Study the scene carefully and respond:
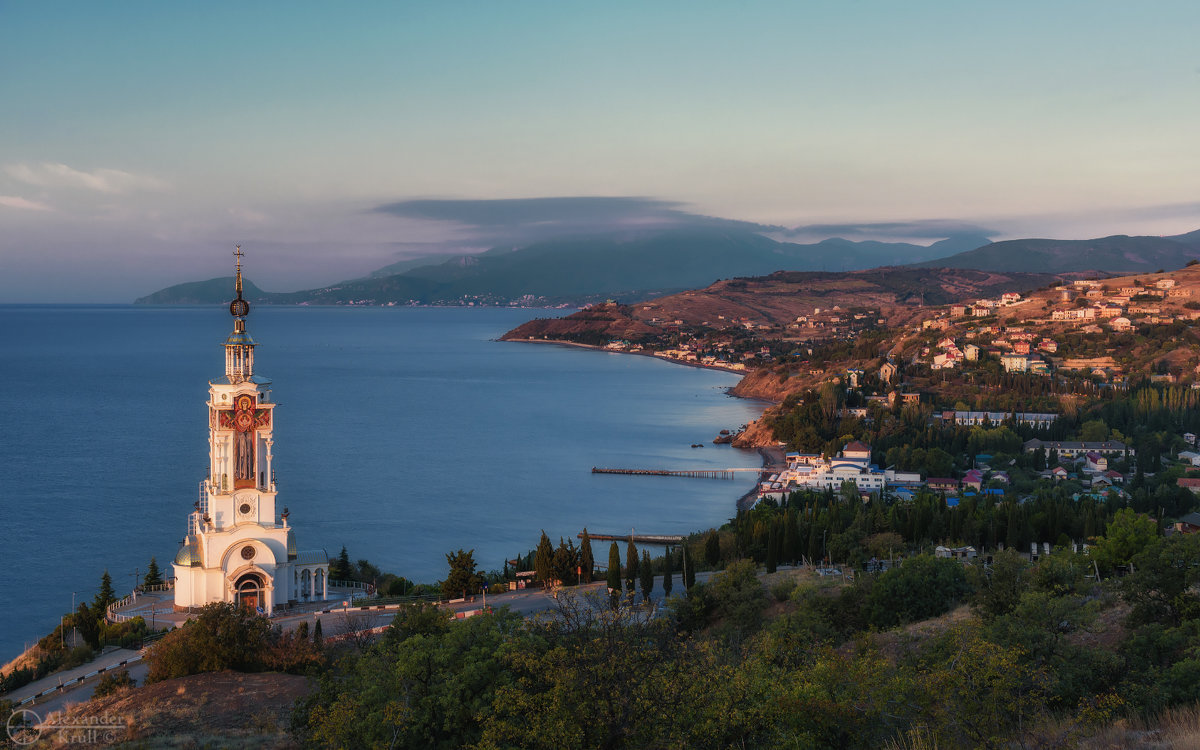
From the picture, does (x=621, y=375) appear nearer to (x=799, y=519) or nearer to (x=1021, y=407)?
(x=1021, y=407)

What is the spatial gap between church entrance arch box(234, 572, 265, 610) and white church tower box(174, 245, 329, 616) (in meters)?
0.02

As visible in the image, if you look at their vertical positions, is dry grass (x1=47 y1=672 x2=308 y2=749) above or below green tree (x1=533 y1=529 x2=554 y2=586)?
above

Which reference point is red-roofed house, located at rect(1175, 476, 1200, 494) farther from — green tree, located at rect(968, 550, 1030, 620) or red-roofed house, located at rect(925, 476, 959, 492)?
green tree, located at rect(968, 550, 1030, 620)

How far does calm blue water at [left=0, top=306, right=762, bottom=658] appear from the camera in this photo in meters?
38.4

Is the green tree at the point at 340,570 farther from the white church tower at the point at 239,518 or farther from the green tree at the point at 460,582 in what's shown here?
the green tree at the point at 460,582

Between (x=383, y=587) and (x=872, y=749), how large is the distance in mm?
20459

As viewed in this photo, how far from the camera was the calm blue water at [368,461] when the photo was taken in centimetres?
3838

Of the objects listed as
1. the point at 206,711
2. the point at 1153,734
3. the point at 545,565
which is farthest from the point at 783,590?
the point at 1153,734

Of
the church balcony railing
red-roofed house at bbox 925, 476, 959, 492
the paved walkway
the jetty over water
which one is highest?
the paved walkway

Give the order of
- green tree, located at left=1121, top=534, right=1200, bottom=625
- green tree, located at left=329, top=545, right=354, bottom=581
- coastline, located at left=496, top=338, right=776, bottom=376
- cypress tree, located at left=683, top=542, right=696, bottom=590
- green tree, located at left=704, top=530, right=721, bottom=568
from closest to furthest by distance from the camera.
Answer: green tree, located at left=1121, top=534, right=1200, bottom=625 → cypress tree, located at left=683, top=542, right=696, bottom=590 → green tree, located at left=329, top=545, right=354, bottom=581 → green tree, located at left=704, top=530, right=721, bottom=568 → coastline, located at left=496, top=338, right=776, bottom=376

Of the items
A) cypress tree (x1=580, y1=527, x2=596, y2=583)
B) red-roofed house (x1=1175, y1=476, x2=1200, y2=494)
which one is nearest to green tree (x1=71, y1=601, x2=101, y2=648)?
cypress tree (x1=580, y1=527, x2=596, y2=583)

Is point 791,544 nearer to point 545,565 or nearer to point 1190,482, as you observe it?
point 545,565

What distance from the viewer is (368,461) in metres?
58.2

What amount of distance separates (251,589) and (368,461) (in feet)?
114
